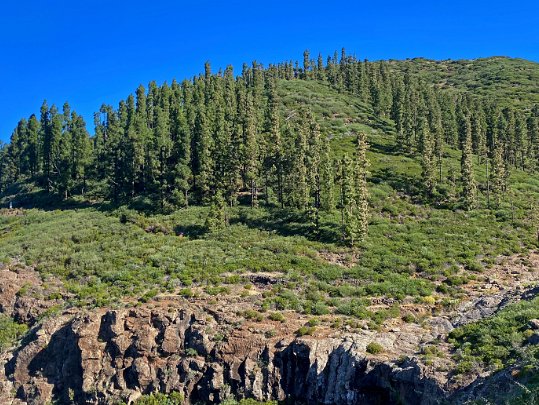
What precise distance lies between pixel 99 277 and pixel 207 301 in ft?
46.6

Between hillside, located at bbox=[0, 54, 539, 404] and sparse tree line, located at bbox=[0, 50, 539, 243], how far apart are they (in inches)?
21.2

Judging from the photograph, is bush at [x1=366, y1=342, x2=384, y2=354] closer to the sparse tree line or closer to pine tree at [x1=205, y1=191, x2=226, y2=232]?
the sparse tree line

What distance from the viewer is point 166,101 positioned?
115875 millimetres

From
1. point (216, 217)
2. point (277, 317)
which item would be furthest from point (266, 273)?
point (216, 217)

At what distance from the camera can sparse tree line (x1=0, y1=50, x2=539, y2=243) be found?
65.6 metres

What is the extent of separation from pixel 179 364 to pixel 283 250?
68.0ft

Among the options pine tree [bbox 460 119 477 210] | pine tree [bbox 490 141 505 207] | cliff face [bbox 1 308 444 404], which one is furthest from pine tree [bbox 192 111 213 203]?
pine tree [bbox 490 141 505 207]

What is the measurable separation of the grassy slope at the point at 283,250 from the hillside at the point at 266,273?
27cm

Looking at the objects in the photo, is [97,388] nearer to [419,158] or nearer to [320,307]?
[320,307]

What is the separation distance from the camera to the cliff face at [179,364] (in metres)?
30.0

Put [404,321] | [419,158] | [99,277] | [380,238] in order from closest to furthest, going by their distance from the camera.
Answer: [404,321], [99,277], [380,238], [419,158]

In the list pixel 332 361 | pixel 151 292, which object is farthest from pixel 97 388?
pixel 332 361

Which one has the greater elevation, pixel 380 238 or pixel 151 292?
pixel 380 238

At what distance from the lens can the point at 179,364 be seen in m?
34.7
